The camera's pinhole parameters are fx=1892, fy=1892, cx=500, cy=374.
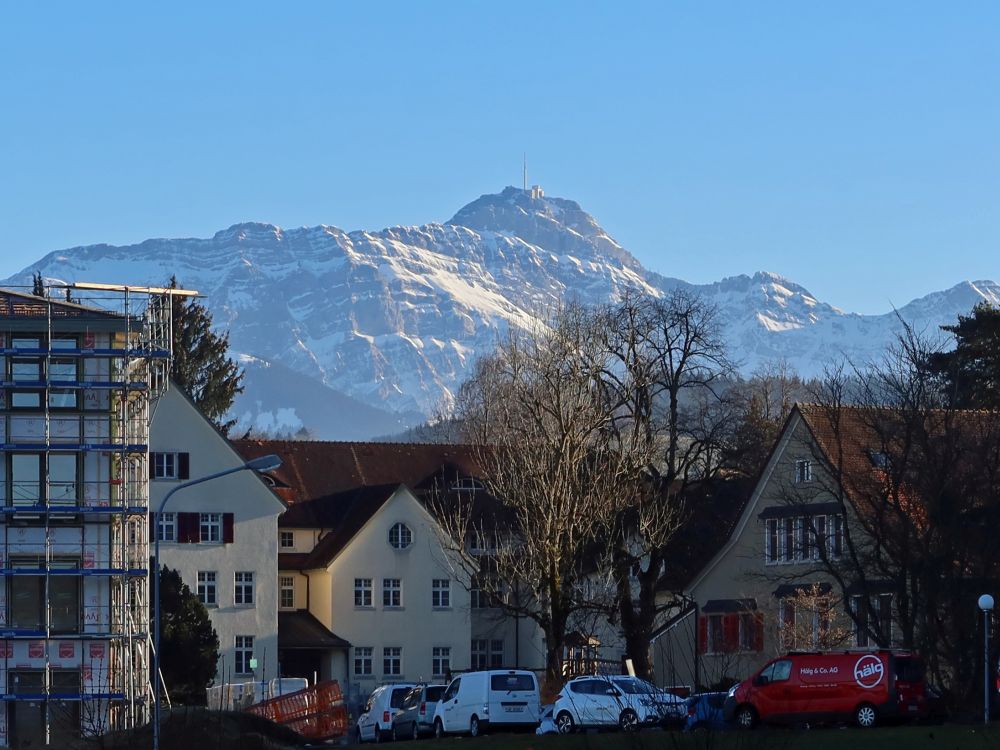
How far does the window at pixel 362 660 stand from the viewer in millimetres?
83125

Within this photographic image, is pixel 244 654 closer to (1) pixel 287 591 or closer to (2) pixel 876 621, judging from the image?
(1) pixel 287 591

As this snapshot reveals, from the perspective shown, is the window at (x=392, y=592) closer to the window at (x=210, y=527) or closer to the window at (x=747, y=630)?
the window at (x=210, y=527)

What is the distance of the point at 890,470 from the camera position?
184ft

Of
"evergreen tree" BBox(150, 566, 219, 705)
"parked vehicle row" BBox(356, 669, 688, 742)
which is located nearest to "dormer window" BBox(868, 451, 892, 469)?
"parked vehicle row" BBox(356, 669, 688, 742)

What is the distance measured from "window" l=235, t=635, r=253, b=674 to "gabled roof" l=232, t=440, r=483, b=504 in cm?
860

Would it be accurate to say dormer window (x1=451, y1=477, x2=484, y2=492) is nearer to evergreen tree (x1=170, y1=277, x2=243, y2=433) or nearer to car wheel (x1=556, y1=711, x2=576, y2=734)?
evergreen tree (x1=170, y1=277, x2=243, y2=433)

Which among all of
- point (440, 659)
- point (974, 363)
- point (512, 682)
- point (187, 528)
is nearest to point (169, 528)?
point (187, 528)

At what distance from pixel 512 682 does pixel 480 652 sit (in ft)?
130

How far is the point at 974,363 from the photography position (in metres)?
74.8

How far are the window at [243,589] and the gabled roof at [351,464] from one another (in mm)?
6453

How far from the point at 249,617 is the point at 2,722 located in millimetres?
17578

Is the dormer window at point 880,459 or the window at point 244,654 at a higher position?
the dormer window at point 880,459

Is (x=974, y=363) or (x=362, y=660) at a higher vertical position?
(x=974, y=363)

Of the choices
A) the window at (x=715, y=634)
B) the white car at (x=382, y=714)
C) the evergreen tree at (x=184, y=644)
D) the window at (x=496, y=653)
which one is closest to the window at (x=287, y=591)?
the window at (x=496, y=653)
